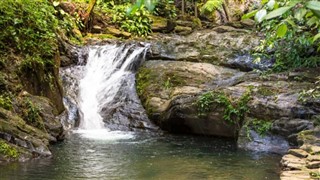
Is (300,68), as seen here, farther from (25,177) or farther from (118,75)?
(25,177)

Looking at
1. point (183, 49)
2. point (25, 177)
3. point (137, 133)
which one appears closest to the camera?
point (25, 177)

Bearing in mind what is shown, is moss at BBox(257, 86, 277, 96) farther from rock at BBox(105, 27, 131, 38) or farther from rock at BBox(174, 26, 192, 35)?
rock at BBox(105, 27, 131, 38)

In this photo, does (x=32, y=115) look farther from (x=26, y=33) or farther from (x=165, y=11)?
(x=165, y=11)

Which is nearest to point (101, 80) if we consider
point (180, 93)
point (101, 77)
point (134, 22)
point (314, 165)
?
point (101, 77)

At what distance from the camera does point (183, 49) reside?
14.3 metres

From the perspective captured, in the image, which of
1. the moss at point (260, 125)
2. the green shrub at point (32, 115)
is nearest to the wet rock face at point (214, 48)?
the moss at point (260, 125)

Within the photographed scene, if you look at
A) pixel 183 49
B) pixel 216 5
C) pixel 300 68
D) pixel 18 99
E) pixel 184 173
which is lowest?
pixel 184 173

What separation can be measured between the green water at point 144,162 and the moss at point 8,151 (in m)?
0.28

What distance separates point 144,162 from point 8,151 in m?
2.26

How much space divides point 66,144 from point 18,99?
1.41 metres

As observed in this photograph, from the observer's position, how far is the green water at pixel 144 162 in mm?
6164

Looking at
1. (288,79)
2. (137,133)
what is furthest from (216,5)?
(137,133)

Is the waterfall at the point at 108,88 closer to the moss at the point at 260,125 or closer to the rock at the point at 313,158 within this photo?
the moss at the point at 260,125

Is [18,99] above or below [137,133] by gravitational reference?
above
